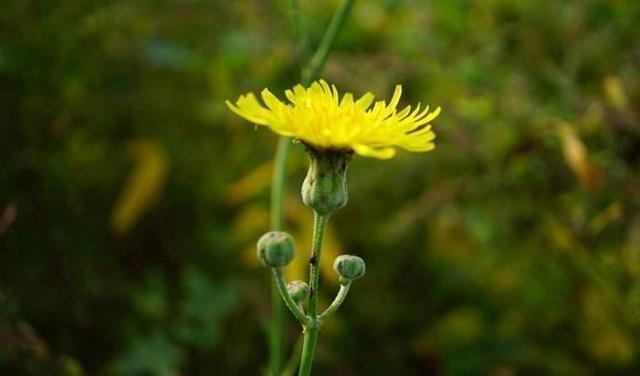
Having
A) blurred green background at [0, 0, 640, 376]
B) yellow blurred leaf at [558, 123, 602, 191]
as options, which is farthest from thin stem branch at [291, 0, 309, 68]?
yellow blurred leaf at [558, 123, 602, 191]

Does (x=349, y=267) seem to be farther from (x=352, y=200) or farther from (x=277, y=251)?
(x=352, y=200)

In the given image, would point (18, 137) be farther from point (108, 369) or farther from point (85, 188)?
point (108, 369)

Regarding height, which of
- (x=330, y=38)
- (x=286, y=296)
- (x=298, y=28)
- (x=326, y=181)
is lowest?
(x=286, y=296)

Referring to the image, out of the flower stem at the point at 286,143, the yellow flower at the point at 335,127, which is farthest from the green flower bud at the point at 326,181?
the flower stem at the point at 286,143

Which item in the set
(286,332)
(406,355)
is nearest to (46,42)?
(286,332)

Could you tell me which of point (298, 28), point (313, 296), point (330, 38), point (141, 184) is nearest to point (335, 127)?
point (313, 296)

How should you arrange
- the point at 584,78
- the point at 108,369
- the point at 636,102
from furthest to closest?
the point at 584,78
the point at 636,102
the point at 108,369
